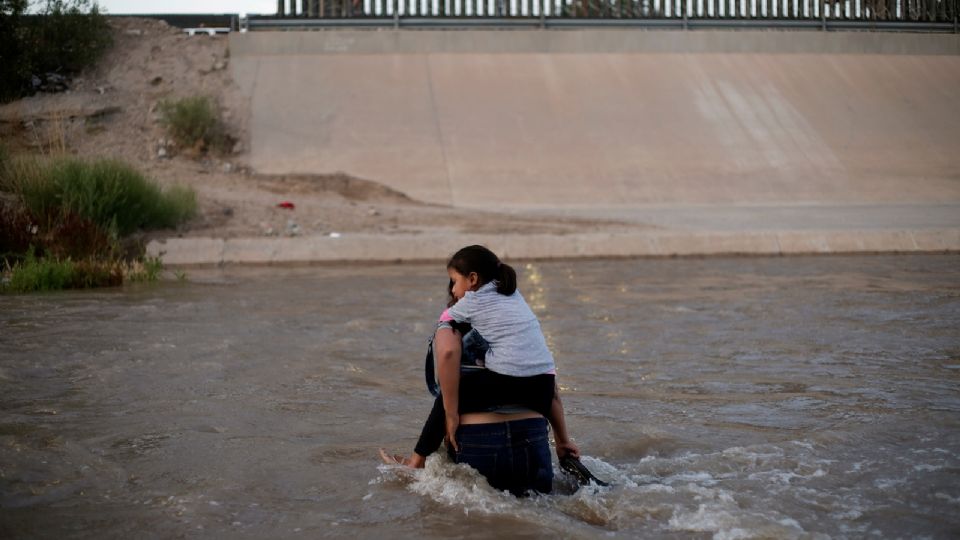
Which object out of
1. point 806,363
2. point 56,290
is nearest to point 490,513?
point 806,363

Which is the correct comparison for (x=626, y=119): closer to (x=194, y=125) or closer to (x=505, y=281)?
(x=194, y=125)

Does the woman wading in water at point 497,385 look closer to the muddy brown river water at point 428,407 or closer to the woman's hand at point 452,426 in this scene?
the woman's hand at point 452,426

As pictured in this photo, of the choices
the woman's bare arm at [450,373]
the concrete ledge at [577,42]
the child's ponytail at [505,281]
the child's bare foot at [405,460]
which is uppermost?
the concrete ledge at [577,42]

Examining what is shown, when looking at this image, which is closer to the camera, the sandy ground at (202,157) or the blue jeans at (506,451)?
the blue jeans at (506,451)

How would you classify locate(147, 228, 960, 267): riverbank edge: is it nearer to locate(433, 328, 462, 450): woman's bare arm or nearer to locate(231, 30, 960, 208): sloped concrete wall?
locate(231, 30, 960, 208): sloped concrete wall

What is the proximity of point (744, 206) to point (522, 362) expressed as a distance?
18.0 m

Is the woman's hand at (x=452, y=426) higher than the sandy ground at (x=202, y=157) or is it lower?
lower

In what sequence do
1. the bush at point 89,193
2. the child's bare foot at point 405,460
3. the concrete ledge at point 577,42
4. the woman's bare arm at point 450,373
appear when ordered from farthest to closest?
1. the concrete ledge at point 577,42
2. the bush at point 89,193
3. the child's bare foot at point 405,460
4. the woman's bare arm at point 450,373

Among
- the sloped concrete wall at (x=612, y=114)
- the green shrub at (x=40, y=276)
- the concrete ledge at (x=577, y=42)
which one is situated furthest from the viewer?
the concrete ledge at (x=577, y=42)

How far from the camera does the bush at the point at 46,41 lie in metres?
26.1

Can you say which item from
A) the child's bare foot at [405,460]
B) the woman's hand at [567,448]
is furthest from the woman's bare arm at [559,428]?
the child's bare foot at [405,460]

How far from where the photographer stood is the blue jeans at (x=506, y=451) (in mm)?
5070

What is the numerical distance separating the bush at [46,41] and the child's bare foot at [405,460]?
23155mm

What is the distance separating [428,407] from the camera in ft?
23.7
